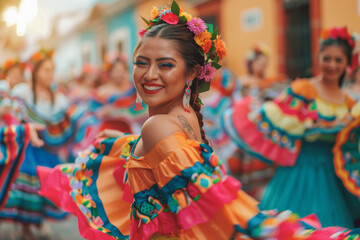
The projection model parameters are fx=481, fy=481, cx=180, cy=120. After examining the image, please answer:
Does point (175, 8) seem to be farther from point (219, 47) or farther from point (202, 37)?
point (219, 47)

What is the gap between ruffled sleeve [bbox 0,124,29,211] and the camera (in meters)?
3.96

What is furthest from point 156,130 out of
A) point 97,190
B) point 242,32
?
point 242,32

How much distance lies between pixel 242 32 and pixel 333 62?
8.92m

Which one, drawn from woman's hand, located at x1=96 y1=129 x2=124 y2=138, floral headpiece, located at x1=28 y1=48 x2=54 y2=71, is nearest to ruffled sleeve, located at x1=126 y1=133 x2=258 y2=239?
woman's hand, located at x1=96 y1=129 x2=124 y2=138

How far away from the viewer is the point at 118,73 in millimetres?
8406

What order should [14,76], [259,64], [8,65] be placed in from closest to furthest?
[14,76], [8,65], [259,64]

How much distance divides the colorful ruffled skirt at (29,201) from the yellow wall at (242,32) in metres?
7.81

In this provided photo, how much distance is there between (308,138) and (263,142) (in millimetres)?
499

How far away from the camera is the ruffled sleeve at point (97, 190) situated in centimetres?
248

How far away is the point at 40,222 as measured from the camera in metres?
5.20

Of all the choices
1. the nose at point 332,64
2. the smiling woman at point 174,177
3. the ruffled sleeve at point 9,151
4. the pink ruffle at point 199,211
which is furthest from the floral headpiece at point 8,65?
the pink ruffle at point 199,211

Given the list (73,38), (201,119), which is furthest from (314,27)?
(73,38)

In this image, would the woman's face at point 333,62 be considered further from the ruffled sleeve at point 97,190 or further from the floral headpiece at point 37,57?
the floral headpiece at point 37,57

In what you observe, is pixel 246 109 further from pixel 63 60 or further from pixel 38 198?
pixel 63 60
